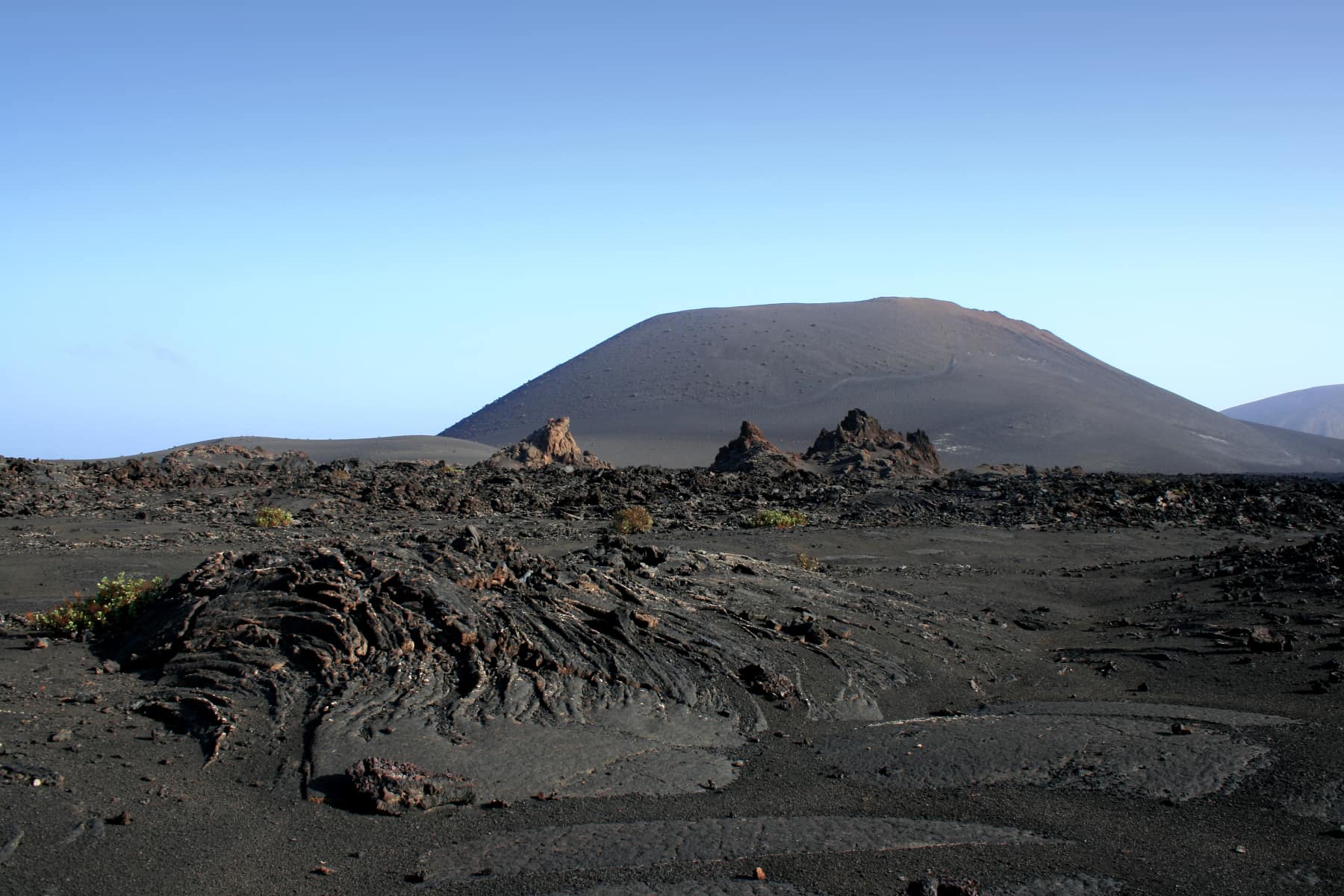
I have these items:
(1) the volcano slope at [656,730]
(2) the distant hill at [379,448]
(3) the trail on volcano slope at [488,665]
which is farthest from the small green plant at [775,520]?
(2) the distant hill at [379,448]

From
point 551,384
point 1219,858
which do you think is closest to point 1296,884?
point 1219,858

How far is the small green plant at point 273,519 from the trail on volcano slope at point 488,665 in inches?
445

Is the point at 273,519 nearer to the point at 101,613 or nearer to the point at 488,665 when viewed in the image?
the point at 101,613

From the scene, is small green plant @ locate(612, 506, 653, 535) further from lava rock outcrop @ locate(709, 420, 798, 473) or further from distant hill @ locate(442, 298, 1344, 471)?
distant hill @ locate(442, 298, 1344, 471)

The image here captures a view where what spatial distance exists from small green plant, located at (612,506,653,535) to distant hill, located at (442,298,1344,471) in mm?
41993

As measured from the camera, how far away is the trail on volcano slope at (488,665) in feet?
23.0

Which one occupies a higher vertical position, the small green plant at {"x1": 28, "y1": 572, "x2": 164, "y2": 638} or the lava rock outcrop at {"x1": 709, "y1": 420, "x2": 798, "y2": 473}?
the lava rock outcrop at {"x1": 709, "y1": 420, "x2": 798, "y2": 473}

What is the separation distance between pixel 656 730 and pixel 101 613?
17.0 ft

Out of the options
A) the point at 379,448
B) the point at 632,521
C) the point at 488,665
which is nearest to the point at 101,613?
the point at 488,665

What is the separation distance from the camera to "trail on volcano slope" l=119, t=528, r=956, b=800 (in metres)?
7.01

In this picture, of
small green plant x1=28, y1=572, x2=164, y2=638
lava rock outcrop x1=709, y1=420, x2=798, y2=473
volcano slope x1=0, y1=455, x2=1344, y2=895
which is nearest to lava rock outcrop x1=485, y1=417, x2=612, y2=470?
lava rock outcrop x1=709, y1=420, x2=798, y2=473

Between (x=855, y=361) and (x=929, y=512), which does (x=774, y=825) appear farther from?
(x=855, y=361)

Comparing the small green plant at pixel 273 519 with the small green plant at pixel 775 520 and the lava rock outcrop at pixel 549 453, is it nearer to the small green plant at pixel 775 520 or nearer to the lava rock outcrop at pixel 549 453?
the small green plant at pixel 775 520

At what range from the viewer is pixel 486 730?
734 cm
